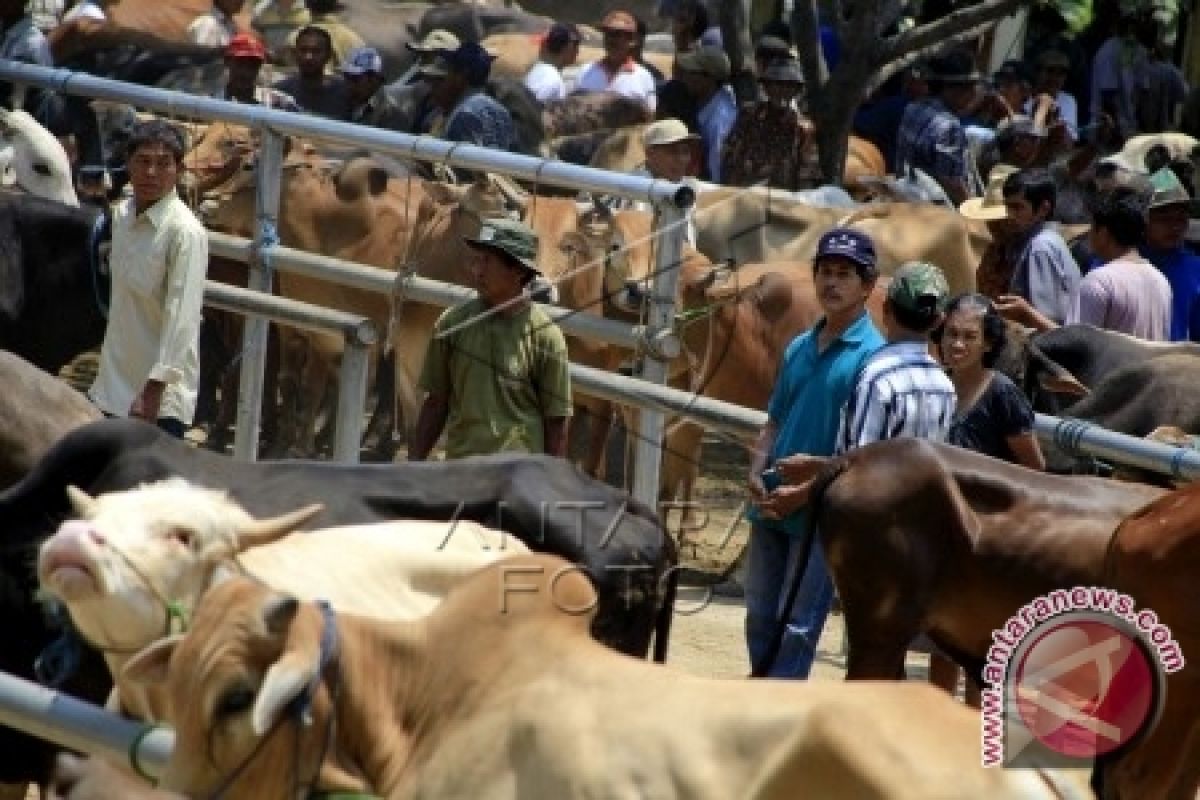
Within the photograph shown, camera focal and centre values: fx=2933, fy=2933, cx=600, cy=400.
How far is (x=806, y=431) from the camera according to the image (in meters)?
8.66

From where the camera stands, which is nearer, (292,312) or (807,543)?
(807,543)

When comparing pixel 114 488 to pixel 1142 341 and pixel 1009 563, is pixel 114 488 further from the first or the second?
pixel 1142 341

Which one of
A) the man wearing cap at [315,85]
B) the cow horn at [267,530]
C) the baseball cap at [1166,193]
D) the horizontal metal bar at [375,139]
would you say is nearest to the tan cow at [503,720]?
the cow horn at [267,530]

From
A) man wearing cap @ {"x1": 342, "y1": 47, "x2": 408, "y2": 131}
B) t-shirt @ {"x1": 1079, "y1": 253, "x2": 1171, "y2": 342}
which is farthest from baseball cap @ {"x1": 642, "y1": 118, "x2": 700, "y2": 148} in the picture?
t-shirt @ {"x1": 1079, "y1": 253, "x2": 1171, "y2": 342}

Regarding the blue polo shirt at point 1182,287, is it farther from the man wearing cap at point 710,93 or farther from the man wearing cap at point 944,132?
the man wearing cap at point 710,93

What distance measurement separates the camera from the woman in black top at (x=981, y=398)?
→ 9.12m

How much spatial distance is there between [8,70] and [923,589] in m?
6.40

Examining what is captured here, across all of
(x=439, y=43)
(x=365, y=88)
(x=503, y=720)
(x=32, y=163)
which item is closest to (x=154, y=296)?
(x=32, y=163)

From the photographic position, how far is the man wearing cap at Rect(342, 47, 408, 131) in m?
17.6

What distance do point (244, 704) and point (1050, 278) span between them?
7833 millimetres

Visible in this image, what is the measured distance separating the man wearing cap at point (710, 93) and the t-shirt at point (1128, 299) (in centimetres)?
529

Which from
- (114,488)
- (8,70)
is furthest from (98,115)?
(114,488)

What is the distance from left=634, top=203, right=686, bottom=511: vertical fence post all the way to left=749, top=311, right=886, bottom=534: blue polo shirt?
3.71 feet

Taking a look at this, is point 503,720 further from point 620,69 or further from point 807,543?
point 620,69
